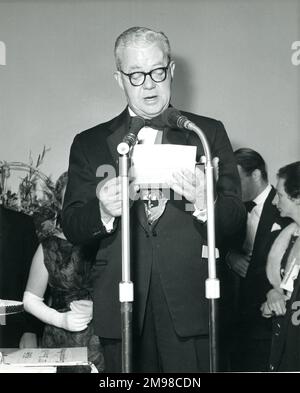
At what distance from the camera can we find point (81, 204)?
1882 mm

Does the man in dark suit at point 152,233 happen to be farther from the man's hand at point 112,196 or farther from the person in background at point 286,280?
the person in background at point 286,280

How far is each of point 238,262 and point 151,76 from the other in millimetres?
1018

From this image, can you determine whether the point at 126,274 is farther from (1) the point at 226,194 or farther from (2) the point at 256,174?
(2) the point at 256,174

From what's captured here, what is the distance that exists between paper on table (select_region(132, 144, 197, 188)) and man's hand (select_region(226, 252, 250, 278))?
1.00 m

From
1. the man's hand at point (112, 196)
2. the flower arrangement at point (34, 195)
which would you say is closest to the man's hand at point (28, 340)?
the flower arrangement at point (34, 195)

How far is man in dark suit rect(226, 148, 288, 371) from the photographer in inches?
96.7

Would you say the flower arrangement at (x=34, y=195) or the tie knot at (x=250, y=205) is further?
the tie knot at (x=250, y=205)

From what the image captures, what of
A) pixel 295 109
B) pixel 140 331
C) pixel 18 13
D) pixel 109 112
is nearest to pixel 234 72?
pixel 295 109

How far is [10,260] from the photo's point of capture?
7.94 ft

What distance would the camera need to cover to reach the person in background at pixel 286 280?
86.5 inches

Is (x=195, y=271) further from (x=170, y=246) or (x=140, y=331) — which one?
(x=140, y=331)

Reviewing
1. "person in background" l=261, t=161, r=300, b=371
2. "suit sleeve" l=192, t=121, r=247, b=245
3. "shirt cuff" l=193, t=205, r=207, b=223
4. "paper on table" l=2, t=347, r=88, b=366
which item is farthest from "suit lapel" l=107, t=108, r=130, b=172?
"person in background" l=261, t=161, r=300, b=371

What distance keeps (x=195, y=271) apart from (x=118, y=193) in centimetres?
41
